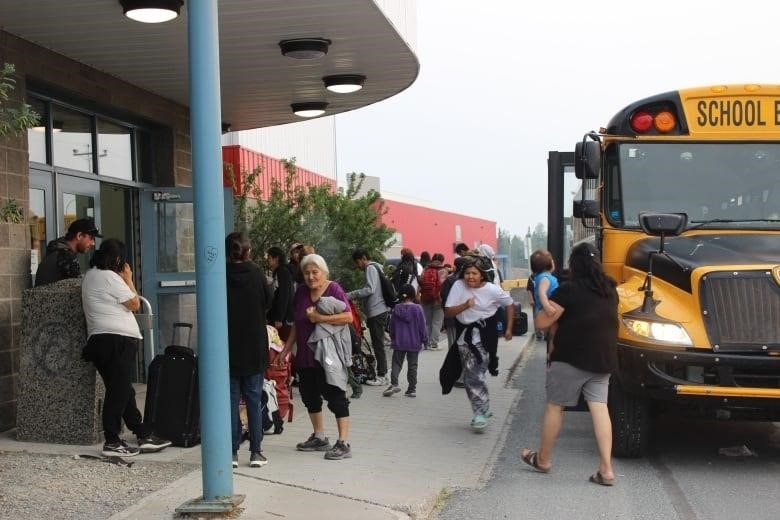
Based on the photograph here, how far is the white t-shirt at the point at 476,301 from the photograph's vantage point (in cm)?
911

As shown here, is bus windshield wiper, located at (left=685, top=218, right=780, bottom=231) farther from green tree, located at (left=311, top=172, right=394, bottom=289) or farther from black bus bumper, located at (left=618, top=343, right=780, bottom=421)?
green tree, located at (left=311, top=172, right=394, bottom=289)

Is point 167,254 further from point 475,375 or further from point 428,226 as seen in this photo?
point 428,226

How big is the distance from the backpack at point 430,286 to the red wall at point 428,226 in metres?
16.0

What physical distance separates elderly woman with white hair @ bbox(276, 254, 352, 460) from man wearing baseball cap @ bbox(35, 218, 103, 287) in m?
2.00

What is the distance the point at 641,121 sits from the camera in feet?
28.4

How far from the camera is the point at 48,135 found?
9.93m

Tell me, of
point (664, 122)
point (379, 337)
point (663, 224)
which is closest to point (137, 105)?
point (379, 337)

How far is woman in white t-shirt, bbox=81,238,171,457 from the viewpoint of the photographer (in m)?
7.54

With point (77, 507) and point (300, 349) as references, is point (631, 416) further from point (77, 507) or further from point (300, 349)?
point (77, 507)

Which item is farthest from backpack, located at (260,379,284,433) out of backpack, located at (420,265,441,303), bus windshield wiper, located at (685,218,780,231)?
backpack, located at (420,265,441,303)

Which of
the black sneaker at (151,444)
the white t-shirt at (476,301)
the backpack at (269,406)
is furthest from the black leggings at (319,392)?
the white t-shirt at (476,301)

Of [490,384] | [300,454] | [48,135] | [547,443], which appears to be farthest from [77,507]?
[490,384]

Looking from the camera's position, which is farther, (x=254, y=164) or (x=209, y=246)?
(x=254, y=164)

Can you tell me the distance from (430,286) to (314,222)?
7.62 feet
